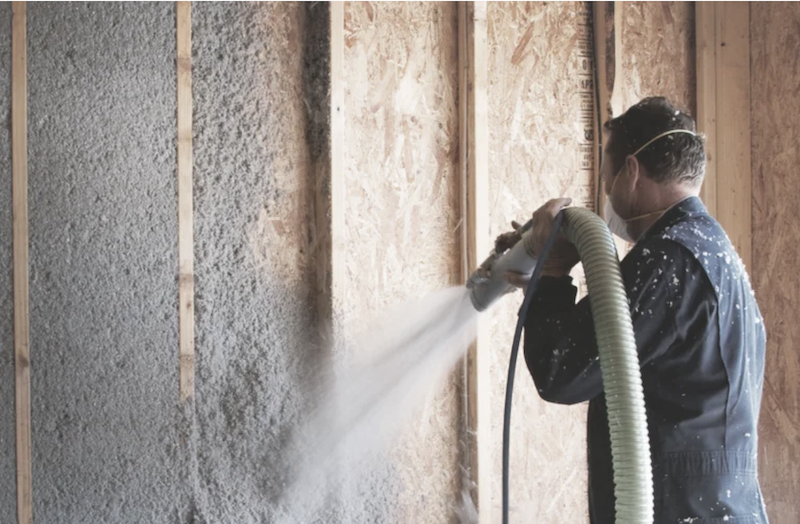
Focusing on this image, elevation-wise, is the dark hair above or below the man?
above

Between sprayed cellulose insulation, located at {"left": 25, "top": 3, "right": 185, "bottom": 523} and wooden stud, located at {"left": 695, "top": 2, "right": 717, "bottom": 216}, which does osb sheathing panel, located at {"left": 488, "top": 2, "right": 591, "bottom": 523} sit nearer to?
wooden stud, located at {"left": 695, "top": 2, "right": 717, "bottom": 216}

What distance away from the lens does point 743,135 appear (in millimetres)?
2855

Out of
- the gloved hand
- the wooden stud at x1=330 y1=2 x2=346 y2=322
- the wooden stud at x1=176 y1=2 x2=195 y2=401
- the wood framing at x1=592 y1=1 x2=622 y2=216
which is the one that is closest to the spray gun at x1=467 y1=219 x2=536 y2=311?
the gloved hand

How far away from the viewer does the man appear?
1.37 meters

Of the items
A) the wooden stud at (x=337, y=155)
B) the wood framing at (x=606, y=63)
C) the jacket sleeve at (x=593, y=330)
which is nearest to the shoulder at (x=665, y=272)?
the jacket sleeve at (x=593, y=330)

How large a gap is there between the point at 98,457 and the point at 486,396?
124 centimetres

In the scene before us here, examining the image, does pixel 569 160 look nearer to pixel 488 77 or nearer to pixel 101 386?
pixel 488 77

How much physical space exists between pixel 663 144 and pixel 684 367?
0.44 m

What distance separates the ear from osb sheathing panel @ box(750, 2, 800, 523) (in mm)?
1403

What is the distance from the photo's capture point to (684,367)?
1394 mm

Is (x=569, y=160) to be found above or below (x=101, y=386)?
above

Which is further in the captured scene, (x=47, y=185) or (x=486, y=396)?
(x=486, y=396)

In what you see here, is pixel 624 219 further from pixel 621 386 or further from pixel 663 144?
pixel 621 386

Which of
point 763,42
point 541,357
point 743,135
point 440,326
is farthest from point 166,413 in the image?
point 763,42
